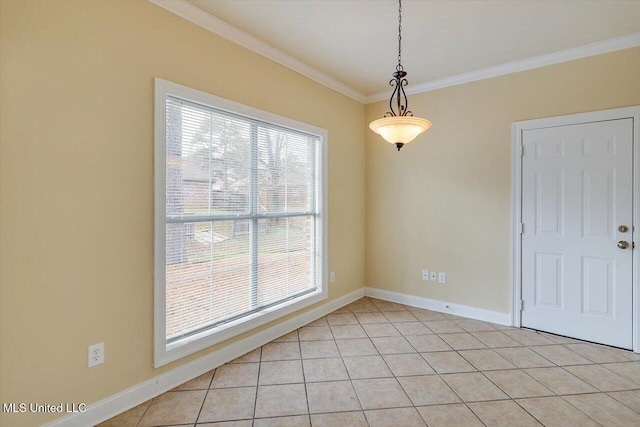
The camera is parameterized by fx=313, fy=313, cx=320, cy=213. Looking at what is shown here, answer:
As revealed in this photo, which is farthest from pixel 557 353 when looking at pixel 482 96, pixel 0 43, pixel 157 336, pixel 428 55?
pixel 0 43

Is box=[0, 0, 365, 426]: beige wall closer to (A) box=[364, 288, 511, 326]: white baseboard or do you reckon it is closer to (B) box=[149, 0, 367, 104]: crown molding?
(B) box=[149, 0, 367, 104]: crown molding

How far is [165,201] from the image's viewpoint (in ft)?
7.06

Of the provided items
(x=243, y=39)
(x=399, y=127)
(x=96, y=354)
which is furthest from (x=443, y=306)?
(x=243, y=39)

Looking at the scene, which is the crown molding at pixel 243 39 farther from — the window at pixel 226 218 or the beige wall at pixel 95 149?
the window at pixel 226 218

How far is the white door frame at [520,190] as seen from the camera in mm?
2705

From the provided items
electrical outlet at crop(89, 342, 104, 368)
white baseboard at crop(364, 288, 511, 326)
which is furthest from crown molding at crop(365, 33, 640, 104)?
electrical outlet at crop(89, 342, 104, 368)

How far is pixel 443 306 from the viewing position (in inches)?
147

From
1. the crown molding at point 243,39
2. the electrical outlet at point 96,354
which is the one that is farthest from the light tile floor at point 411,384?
the crown molding at point 243,39

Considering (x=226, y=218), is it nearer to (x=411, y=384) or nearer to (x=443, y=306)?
(x=411, y=384)

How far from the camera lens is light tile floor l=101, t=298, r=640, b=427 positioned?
1906 mm

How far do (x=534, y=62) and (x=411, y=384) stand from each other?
10.6ft

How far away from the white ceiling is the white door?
832 mm

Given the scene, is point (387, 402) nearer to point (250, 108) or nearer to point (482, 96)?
point (250, 108)

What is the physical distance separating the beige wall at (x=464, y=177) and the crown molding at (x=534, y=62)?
51 mm
